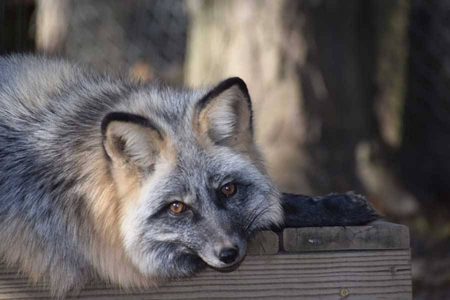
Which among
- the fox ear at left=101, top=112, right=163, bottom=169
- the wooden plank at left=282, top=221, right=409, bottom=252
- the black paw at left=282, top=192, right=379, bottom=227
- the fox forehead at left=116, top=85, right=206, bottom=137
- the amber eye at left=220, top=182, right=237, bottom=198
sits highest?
the fox forehead at left=116, top=85, right=206, bottom=137

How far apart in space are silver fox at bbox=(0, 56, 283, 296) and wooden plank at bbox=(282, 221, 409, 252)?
0.25 metres

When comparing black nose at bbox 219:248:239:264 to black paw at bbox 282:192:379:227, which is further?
black paw at bbox 282:192:379:227

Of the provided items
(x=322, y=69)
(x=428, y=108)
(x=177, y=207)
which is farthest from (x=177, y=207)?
(x=428, y=108)

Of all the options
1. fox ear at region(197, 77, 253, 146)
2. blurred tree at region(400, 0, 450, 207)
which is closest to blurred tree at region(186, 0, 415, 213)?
blurred tree at region(400, 0, 450, 207)

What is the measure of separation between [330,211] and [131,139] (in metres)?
1.05

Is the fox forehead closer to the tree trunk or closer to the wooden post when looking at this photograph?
the wooden post

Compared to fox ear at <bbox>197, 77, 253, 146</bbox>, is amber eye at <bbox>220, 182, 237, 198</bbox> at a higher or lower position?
lower

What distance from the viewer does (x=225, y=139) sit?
4.56 metres

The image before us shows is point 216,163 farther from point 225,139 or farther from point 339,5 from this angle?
point 339,5

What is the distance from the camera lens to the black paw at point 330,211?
445 cm

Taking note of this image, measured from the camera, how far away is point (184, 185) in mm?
4336

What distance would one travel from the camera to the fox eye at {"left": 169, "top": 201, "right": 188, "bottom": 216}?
4.37 metres

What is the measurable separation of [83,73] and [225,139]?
1.10 meters

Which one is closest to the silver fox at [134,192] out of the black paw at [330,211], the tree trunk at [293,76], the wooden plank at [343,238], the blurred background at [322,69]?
the black paw at [330,211]
